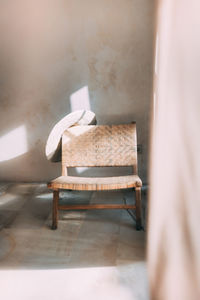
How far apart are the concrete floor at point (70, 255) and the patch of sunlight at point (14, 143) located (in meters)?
Result: 0.77

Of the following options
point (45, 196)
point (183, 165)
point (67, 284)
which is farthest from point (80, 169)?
point (183, 165)

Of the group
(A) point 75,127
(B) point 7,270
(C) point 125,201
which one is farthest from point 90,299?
(A) point 75,127

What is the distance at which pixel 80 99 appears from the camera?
3.50m

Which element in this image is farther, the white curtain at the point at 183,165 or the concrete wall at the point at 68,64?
the concrete wall at the point at 68,64

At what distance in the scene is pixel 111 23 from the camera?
333cm

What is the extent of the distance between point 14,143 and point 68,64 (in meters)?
1.15

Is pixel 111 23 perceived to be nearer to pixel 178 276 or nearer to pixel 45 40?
pixel 45 40

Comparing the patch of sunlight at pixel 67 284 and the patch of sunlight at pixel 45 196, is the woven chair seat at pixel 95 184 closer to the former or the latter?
the patch of sunlight at pixel 67 284

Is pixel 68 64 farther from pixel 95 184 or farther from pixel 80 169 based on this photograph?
pixel 95 184

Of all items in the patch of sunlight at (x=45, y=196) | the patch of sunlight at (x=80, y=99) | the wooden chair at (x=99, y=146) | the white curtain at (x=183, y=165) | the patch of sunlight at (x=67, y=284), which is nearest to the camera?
the white curtain at (x=183, y=165)

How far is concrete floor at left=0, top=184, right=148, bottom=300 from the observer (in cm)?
169

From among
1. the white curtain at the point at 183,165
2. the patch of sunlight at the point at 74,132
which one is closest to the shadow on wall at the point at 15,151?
the patch of sunlight at the point at 74,132

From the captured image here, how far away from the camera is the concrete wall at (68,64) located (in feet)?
10.9

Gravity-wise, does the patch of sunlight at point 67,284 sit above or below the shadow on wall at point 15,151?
below
